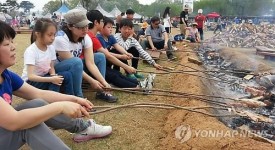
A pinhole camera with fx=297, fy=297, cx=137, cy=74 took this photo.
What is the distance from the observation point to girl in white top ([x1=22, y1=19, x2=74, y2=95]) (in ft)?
11.2

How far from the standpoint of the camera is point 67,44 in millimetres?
3889

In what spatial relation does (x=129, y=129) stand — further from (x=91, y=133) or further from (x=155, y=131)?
(x=91, y=133)

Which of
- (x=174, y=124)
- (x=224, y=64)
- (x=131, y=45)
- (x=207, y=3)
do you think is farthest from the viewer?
(x=207, y=3)

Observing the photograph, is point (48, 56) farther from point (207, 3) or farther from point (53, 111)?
point (207, 3)

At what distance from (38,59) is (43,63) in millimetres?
74

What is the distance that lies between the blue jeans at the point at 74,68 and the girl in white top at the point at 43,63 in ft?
0.17

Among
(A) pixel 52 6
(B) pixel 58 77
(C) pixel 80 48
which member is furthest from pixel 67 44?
(A) pixel 52 6

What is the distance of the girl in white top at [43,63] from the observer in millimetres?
3412

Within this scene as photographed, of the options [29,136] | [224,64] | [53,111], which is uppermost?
[53,111]

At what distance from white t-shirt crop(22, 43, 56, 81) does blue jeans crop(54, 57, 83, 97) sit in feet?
0.49

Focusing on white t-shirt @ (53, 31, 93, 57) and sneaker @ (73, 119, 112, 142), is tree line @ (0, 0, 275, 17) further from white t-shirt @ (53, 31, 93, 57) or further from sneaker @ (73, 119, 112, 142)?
sneaker @ (73, 119, 112, 142)

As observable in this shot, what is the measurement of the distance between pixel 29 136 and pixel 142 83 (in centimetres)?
328

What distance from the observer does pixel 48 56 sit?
3.61 meters

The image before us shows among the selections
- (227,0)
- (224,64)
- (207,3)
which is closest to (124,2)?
(207,3)
